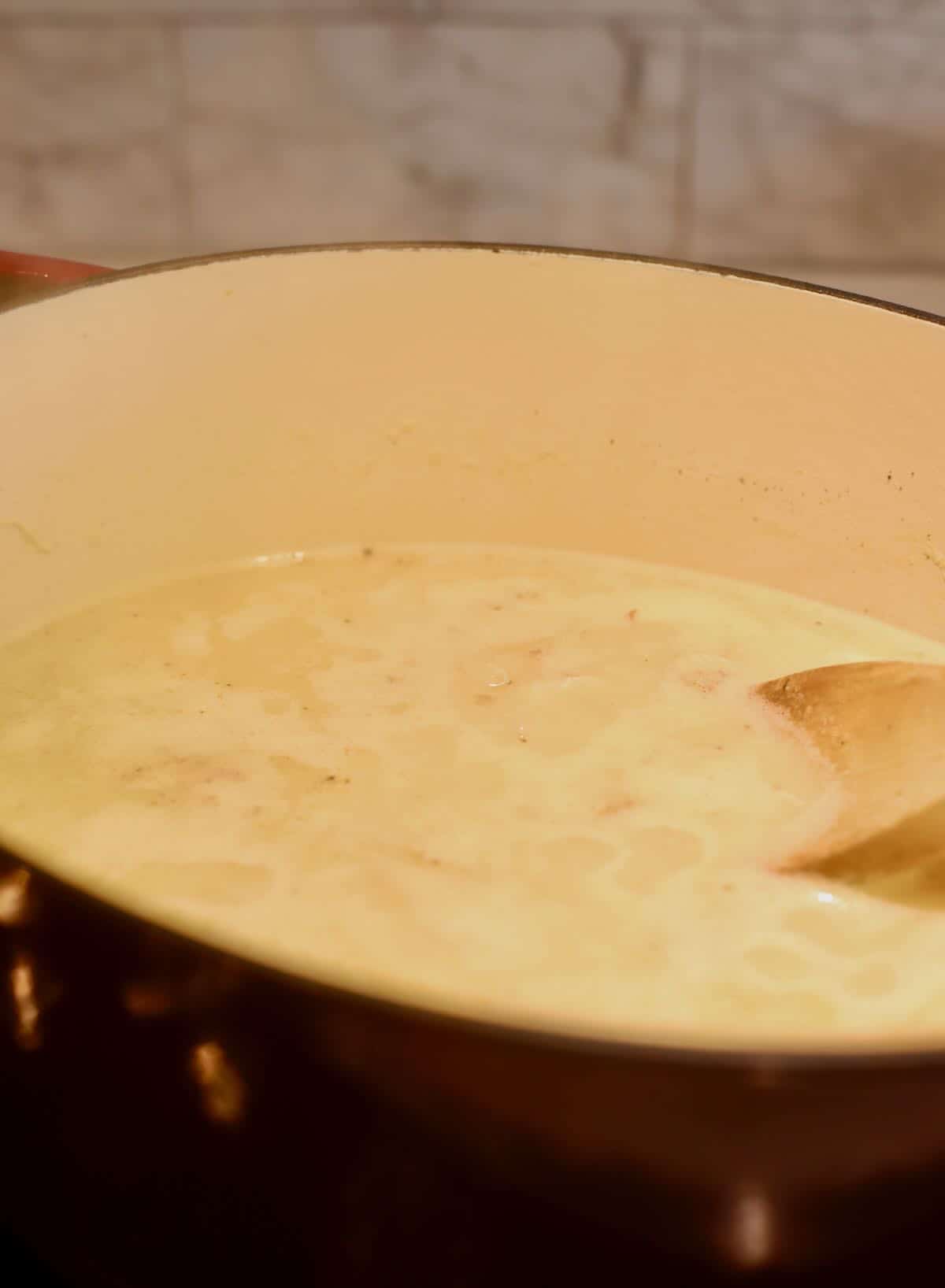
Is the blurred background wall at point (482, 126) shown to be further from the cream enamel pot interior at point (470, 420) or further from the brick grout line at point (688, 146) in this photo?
the cream enamel pot interior at point (470, 420)

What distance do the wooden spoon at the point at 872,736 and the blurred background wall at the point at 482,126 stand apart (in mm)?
594

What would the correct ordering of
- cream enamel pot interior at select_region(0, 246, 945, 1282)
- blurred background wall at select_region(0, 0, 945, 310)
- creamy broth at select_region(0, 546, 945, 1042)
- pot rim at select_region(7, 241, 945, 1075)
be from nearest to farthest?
pot rim at select_region(7, 241, 945, 1075) → creamy broth at select_region(0, 546, 945, 1042) → cream enamel pot interior at select_region(0, 246, 945, 1282) → blurred background wall at select_region(0, 0, 945, 310)

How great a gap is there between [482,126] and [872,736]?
2.17ft

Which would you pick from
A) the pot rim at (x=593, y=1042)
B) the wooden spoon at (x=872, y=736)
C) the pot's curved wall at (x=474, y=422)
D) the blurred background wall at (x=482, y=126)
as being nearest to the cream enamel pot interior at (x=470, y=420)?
the pot's curved wall at (x=474, y=422)

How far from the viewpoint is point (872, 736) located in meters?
0.54

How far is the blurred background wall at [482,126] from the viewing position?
99 centimetres

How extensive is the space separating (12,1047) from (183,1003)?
0.17 feet

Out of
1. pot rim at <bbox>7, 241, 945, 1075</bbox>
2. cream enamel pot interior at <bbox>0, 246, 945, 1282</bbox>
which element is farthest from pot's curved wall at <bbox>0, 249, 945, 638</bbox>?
pot rim at <bbox>7, 241, 945, 1075</bbox>

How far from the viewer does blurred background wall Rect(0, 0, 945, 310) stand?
0.99 metres

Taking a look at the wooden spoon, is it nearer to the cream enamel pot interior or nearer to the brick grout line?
the cream enamel pot interior

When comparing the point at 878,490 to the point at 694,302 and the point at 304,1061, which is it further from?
the point at 304,1061

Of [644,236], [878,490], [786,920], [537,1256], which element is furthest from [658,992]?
[644,236]

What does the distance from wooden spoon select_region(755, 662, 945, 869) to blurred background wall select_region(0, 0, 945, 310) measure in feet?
1.95

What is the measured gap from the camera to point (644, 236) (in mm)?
1084
